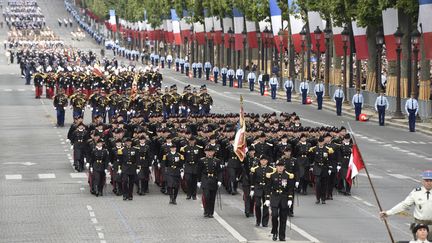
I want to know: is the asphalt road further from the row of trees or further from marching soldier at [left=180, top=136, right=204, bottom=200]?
the row of trees

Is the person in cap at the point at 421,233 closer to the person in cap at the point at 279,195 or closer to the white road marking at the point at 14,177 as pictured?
the person in cap at the point at 279,195

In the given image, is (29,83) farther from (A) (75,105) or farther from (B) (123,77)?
(A) (75,105)

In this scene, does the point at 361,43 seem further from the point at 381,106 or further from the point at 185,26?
the point at 185,26

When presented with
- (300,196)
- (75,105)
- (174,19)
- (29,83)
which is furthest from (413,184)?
(174,19)

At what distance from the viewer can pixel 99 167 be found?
143ft

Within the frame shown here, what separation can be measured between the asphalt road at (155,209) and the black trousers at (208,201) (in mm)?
366

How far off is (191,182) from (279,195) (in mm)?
8177

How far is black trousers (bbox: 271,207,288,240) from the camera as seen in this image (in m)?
33.4

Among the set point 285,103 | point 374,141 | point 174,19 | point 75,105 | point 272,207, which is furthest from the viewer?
point 174,19

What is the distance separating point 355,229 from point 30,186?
529 inches

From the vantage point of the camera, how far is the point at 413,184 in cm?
4559

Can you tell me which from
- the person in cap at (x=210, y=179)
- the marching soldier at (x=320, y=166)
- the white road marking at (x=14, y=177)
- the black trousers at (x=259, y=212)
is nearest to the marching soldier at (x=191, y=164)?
the person in cap at (x=210, y=179)

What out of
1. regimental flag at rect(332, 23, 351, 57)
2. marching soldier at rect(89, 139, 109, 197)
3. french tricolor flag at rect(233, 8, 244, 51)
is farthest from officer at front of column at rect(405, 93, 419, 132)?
french tricolor flag at rect(233, 8, 244, 51)

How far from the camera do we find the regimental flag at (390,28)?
76.9 metres
